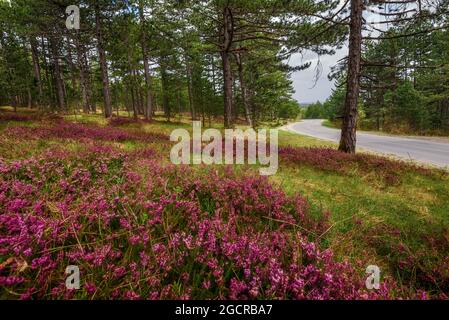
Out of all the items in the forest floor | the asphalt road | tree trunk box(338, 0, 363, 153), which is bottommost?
the asphalt road

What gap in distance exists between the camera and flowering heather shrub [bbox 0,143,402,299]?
1.65 meters

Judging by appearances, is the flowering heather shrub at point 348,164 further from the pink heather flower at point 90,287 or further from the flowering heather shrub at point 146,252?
the pink heather flower at point 90,287

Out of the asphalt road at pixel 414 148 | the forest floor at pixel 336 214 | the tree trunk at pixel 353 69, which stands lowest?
the asphalt road at pixel 414 148

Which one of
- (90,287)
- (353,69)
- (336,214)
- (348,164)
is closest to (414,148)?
(353,69)

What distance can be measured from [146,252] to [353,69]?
30.4ft

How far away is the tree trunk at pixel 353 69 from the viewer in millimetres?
8273

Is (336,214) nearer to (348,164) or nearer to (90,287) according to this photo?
(90,287)

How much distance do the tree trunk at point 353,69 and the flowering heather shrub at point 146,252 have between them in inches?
276

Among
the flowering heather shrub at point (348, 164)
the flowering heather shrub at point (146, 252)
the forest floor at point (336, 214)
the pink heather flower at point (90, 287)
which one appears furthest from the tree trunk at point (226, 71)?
the pink heather flower at point (90, 287)

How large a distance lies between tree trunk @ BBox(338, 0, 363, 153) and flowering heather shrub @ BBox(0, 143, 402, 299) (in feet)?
23.0

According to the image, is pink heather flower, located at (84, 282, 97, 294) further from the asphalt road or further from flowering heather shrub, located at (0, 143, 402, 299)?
the asphalt road

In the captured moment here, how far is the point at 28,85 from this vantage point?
28.9m

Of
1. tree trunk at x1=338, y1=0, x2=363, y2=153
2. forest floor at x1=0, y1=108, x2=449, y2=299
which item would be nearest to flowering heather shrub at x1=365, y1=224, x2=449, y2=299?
forest floor at x1=0, y1=108, x2=449, y2=299
